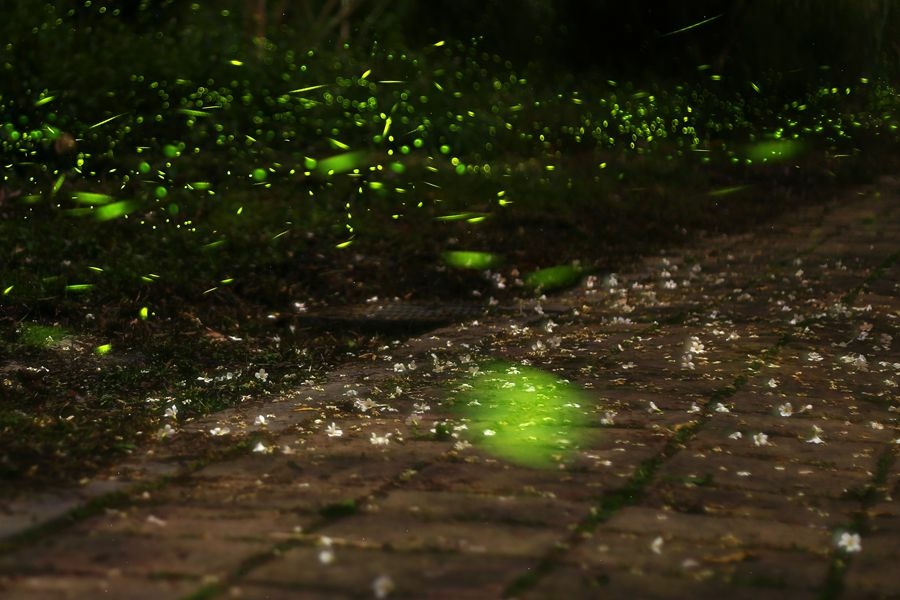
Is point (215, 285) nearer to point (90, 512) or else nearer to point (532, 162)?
point (90, 512)

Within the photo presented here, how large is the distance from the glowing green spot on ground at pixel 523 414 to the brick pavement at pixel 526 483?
13mm

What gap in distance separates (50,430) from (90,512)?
2.78 feet

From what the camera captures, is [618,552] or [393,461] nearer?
[618,552]

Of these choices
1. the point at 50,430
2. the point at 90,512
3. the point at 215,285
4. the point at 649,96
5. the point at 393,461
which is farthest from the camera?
the point at 649,96

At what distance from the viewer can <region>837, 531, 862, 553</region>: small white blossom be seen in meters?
2.82

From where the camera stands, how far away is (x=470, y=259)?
22.6 feet

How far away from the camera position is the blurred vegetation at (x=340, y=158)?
205 inches

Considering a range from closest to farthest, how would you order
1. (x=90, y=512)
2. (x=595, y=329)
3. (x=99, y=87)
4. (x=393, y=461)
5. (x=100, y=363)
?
1. (x=90, y=512)
2. (x=393, y=461)
3. (x=100, y=363)
4. (x=595, y=329)
5. (x=99, y=87)

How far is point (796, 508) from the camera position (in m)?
3.14

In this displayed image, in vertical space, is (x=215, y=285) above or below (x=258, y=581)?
below

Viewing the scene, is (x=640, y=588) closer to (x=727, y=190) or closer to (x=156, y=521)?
(x=156, y=521)

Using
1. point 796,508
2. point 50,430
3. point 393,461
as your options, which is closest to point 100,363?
point 50,430

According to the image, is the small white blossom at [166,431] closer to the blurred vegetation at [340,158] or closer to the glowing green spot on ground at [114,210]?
the blurred vegetation at [340,158]

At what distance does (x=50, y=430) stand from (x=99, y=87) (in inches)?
216
